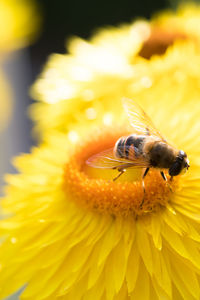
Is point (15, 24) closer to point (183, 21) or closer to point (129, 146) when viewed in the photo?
point (183, 21)

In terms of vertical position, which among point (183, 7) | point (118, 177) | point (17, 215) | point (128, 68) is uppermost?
point (183, 7)

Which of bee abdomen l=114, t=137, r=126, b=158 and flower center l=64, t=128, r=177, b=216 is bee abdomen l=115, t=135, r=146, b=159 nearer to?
bee abdomen l=114, t=137, r=126, b=158

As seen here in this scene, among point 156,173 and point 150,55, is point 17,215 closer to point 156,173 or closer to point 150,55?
point 156,173

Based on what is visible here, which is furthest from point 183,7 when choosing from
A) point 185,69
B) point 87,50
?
point 185,69

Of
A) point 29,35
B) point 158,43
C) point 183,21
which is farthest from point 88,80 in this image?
point 29,35

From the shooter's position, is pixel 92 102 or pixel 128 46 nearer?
pixel 92 102

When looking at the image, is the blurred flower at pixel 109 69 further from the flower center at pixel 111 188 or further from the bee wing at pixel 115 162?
the bee wing at pixel 115 162

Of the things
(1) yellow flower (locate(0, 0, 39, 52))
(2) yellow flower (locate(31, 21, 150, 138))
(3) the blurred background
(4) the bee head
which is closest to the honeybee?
(4) the bee head
